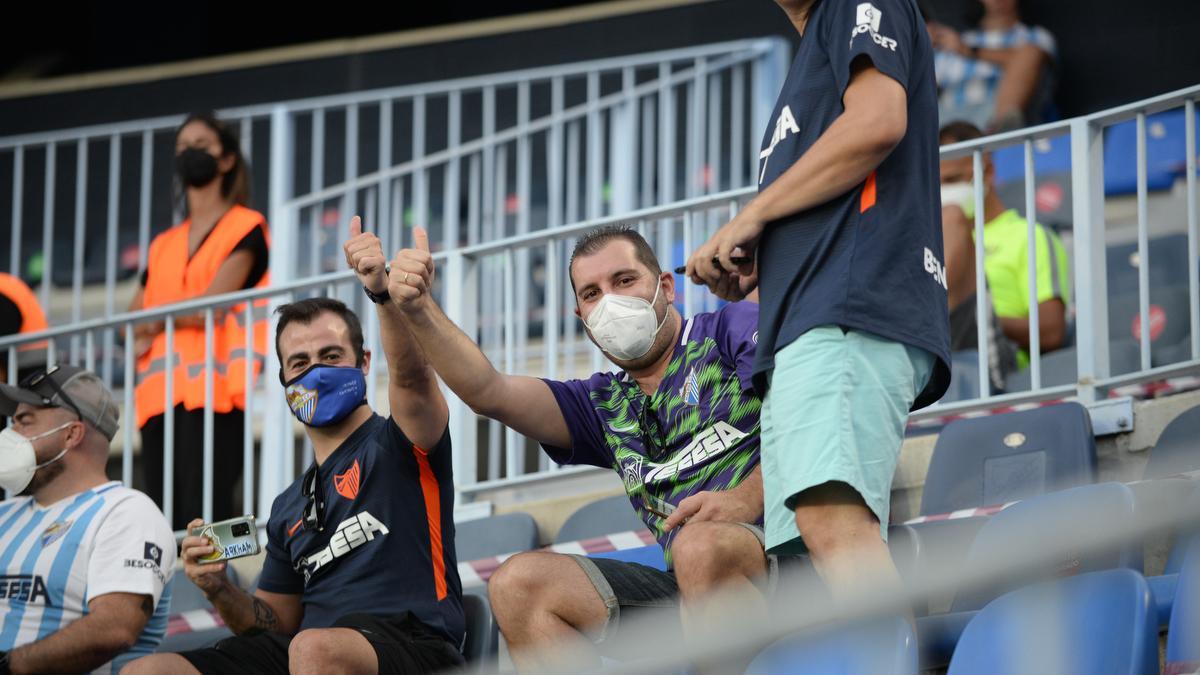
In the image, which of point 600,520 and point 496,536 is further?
point 496,536

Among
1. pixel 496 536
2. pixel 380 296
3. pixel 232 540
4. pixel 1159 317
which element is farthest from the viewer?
pixel 1159 317

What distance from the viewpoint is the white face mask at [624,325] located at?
323 cm

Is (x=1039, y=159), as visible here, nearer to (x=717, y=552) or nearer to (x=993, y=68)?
(x=993, y=68)

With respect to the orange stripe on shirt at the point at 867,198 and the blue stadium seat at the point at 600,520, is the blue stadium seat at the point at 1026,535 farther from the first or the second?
the blue stadium seat at the point at 600,520

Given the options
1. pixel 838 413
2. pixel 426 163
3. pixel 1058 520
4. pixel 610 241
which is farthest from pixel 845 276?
pixel 426 163

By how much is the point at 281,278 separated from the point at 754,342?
3.97m

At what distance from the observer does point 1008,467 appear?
4059 mm

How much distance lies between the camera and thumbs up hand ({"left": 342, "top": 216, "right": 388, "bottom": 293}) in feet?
10.6

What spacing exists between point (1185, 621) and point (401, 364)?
5.25 ft

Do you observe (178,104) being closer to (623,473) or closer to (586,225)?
(586,225)

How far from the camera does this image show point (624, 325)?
10.6ft

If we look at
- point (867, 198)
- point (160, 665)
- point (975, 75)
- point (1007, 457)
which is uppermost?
point (975, 75)

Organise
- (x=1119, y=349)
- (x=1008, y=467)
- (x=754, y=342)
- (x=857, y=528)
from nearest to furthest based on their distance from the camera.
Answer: (x=857, y=528)
(x=754, y=342)
(x=1008, y=467)
(x=1119, y=349)

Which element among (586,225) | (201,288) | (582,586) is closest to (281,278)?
(201,288)
